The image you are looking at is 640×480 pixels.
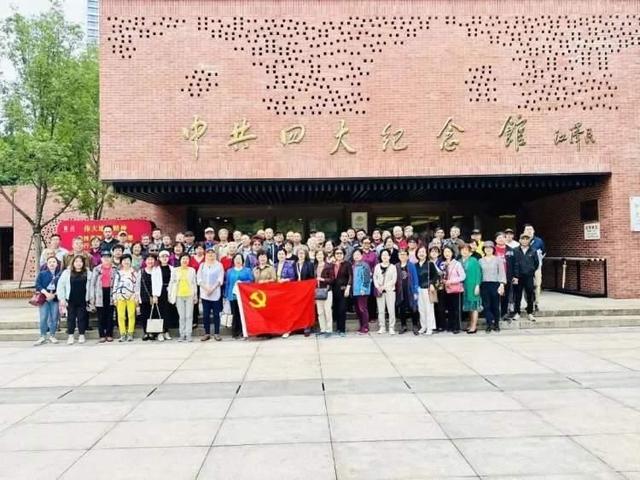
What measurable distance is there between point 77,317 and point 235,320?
313cm

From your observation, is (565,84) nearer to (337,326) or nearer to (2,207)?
(337,326)

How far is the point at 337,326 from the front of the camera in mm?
11164

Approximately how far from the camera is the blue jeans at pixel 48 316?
10.6 m

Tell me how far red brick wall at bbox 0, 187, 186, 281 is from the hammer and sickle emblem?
8562 mm

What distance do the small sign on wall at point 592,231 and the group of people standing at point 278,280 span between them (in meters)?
4.52

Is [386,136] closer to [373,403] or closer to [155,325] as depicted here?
[155,325]

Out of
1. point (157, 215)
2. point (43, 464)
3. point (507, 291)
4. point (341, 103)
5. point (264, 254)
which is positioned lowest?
point (43, 464)

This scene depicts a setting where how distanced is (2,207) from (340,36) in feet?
58.3

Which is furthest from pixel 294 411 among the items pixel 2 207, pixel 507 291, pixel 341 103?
pixel 2 207

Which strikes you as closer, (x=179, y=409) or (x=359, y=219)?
(x=179, y=409)

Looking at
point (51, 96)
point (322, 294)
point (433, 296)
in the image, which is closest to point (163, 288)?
point (322, 294)

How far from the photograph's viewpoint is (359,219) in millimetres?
18906

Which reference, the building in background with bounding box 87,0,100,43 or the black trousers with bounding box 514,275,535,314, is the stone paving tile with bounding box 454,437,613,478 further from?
the building in background with bounding box 87,0,100,43

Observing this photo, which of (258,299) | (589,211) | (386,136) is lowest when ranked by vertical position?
(258,299)
